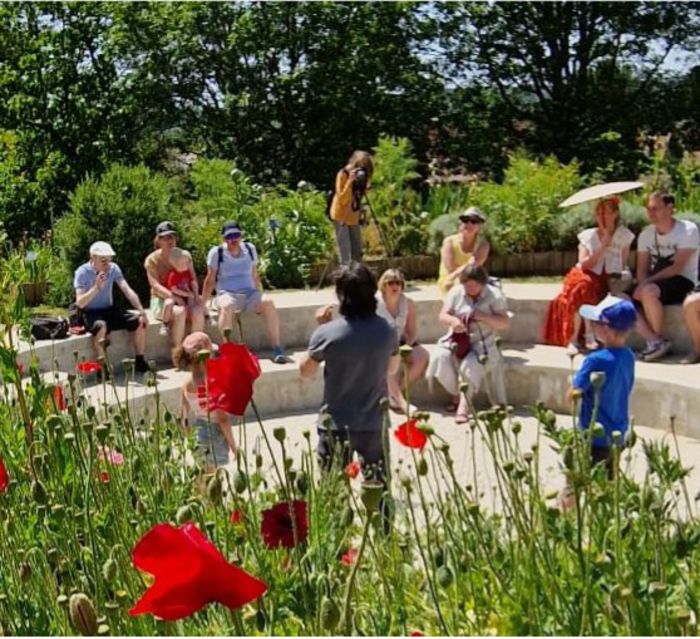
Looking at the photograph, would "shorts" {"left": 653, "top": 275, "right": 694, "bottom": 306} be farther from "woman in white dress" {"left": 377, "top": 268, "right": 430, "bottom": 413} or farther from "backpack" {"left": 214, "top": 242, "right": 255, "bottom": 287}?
Result: "backpack" {"left": 214, "top": 242, "right": 255, "bottom": 287}

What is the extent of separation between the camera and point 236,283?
861cm

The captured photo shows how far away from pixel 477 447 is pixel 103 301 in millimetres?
3175

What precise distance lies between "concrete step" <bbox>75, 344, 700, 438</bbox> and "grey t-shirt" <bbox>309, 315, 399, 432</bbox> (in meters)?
2.94

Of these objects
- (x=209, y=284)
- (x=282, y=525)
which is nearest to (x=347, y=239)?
(x=209, y=284)

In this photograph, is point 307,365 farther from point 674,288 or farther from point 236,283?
point 674,288

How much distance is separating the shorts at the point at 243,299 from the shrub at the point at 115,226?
7.23 ft

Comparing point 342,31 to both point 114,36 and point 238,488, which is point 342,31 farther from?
point 238,488

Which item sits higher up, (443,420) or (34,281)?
(34,281)

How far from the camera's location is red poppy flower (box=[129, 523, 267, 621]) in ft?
4.47

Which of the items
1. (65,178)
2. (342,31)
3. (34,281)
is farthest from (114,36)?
(34,281)

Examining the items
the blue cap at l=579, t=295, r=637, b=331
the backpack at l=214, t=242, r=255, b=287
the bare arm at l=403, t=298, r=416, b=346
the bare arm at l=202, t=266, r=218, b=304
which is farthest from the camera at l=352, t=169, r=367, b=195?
the blue cap at l=579, t=295, r=637, b=331

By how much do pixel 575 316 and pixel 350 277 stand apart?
4185 mm

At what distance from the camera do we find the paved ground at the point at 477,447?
230 inches

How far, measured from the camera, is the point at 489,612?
219 centimetres
